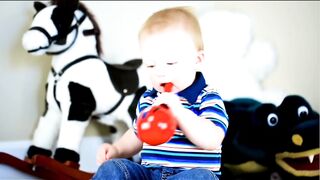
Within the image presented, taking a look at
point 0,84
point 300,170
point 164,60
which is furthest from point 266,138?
point 0,84

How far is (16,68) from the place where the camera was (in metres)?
1.09

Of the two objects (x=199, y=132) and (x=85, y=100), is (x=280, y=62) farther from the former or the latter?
(x=199, y=132)

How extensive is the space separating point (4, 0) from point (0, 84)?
0.23 m

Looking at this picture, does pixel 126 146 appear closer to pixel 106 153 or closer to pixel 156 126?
pixel 106 153

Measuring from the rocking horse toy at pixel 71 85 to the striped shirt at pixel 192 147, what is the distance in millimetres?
322

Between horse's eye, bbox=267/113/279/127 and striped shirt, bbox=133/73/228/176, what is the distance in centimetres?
37

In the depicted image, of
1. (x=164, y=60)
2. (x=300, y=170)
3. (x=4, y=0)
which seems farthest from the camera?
(x=4, y=0)

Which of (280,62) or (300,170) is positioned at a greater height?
(280,62)

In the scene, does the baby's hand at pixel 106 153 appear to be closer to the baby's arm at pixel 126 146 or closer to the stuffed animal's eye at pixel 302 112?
the baby's arm at pixel 126 146

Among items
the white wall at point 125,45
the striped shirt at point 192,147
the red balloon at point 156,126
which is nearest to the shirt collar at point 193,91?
the striped shirt at point 192,147

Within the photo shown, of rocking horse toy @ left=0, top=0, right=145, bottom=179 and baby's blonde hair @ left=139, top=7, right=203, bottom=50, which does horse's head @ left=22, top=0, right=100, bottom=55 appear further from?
baby's blonde hair @ left=139, top=7, right=203, bottom=50

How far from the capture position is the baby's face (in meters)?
0.64

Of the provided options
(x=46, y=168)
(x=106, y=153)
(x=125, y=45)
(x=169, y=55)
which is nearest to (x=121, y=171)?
(x=106, y=153)

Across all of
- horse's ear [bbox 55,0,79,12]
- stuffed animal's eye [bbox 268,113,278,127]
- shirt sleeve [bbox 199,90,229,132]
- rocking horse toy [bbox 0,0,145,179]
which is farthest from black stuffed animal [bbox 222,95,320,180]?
horse's ear [bbox 55,0,79,12]
